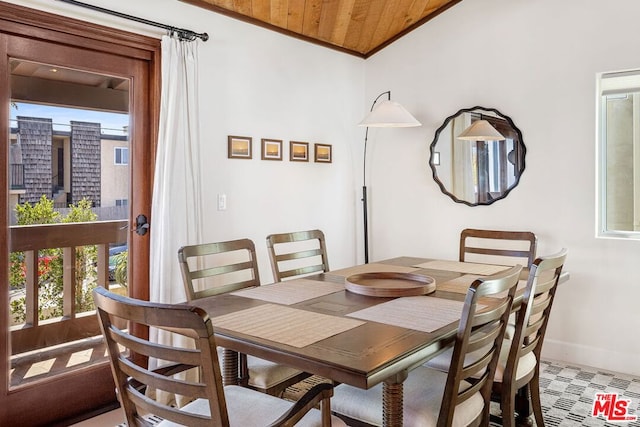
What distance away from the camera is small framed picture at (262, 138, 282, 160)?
3.62 meters

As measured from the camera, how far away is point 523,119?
142 inches

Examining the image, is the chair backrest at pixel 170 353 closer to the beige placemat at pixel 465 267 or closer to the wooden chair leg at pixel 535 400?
the wooden chair leg at pixel 535 400

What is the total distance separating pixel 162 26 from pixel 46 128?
0.89 metres

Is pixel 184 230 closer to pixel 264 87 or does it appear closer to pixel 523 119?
pixel 264 87

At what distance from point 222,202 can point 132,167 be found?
2.12 feet

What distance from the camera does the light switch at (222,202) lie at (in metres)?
3.33

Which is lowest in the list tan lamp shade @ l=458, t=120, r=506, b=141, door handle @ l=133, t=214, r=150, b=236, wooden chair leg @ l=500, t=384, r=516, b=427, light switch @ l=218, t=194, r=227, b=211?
wooden chair leg @ l=500, t=384, r=516, b=427

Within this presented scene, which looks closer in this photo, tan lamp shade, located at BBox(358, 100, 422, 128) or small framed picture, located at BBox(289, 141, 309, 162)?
tan lamp shade, located at BBox(358, 100, 422, 128)

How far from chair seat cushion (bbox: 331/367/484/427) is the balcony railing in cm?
165

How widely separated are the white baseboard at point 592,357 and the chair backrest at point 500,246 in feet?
2.09

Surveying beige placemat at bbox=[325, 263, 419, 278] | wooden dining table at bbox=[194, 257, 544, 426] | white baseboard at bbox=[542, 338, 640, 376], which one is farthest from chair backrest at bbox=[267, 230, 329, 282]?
white baseboard at bbox=[542, 338, 640, 376]

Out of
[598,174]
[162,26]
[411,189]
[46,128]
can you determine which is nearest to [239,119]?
[162,26]

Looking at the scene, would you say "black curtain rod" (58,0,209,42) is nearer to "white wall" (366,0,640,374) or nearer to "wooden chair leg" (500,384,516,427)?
"white wall" (366,0,640,374)

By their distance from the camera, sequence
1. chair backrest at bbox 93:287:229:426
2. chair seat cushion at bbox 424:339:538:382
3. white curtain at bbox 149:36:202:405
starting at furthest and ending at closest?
1. white curtain at bbox 149:36:202:405
2. chair seat cushion at bbox 424:339:538:382
3. chair backrest at bbox 93:287:229:426
